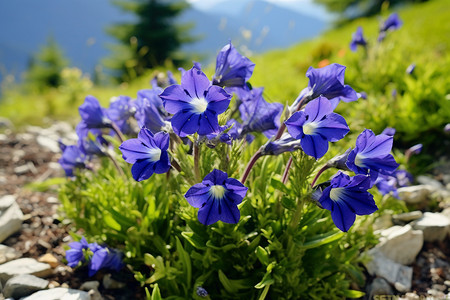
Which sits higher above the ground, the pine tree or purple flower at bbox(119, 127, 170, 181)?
the pine tree

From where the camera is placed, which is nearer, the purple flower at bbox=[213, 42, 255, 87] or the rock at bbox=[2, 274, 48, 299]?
the purple flower at bbox=[213, 42, 255, 87]

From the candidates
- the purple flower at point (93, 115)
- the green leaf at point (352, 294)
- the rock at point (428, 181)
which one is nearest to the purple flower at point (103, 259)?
the purple flower at point (93, 115)

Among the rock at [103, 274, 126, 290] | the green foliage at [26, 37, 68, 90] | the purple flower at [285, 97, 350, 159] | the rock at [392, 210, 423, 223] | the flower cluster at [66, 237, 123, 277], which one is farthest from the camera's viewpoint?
the green foliage at [26, 37, 68, 90]

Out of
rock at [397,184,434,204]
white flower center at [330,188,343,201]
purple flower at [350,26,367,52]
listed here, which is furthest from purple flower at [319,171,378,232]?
purple flower at [350,26,367,52]

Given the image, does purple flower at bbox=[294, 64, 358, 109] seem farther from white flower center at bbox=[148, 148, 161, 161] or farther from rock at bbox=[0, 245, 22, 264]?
rock at bbox=[0, 245, 22, 264]

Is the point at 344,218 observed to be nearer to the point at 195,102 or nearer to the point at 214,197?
the point at 214,197

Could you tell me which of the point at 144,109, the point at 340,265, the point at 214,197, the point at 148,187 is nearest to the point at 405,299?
the point at 340,265
